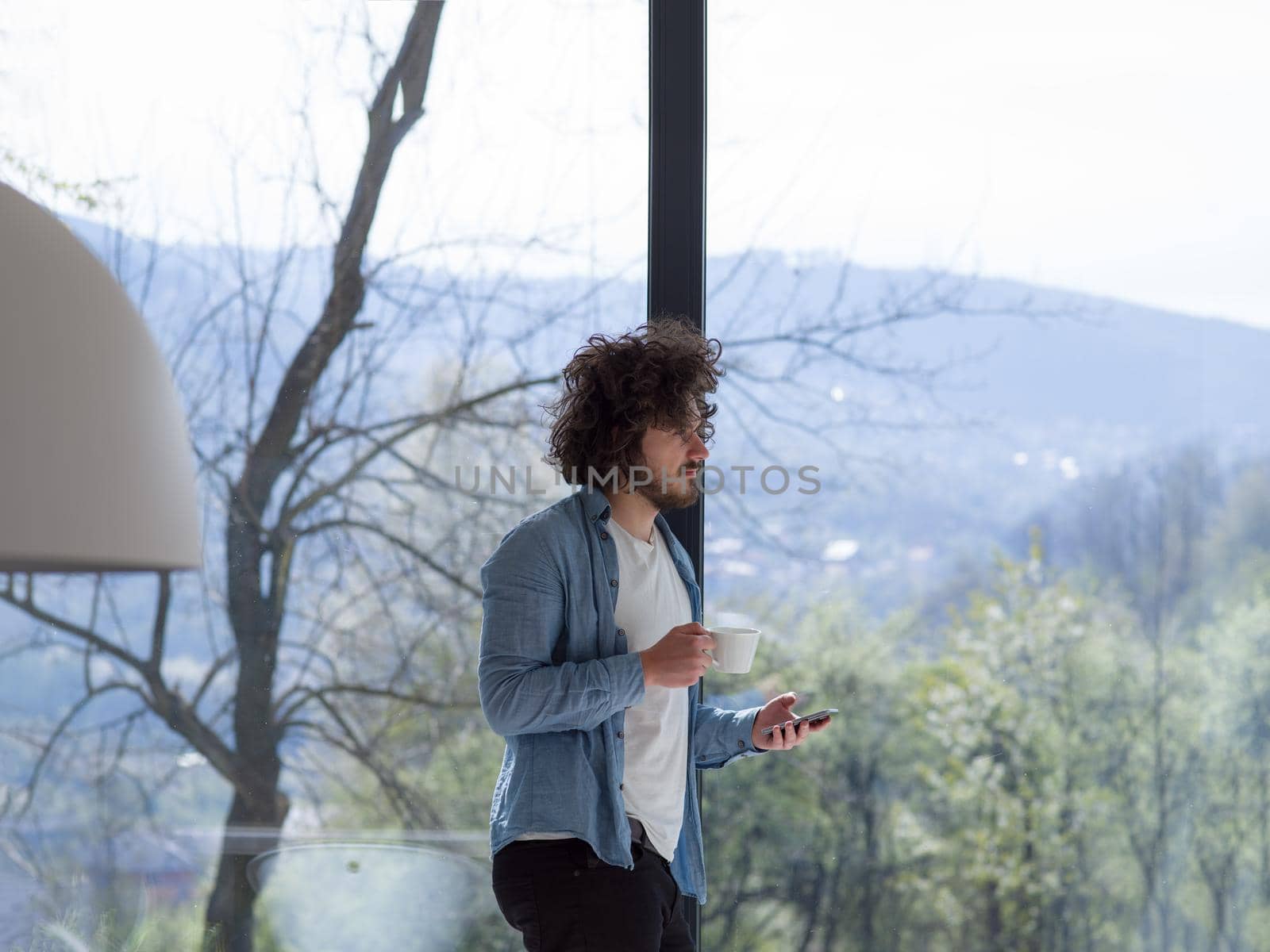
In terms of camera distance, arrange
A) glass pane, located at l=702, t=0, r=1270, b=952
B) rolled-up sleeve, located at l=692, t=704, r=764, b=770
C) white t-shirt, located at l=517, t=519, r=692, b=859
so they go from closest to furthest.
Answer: white t-shirt, located at l=517, t=519, r=692, b=859
rolled-up sleeve, located at l=692, t=704, r=764, b=770
glass pane, located at l=702, t=0, r=1270, b=952

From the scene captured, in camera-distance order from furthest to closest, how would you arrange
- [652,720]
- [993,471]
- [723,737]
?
1. [993,471]
2. [723,737]
3. [652,720]

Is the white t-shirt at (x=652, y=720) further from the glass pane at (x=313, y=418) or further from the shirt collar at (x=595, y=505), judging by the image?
the glass pane at (x=313, y=418)

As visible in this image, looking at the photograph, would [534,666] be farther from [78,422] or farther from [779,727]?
[78,422]

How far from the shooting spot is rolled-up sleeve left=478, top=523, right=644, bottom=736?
135 centimetres

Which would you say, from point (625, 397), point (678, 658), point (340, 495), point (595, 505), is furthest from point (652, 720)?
point (340, 495)

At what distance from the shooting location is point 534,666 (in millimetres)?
1391

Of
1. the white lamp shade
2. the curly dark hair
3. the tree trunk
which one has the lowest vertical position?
the tree trunk

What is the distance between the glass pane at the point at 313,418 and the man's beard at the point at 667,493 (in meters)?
0.53

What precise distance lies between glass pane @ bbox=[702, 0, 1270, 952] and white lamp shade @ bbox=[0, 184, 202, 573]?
1.31 meters

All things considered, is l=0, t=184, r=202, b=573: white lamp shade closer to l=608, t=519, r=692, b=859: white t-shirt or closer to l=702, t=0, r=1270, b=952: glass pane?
l=608, t=519, r=692, b=859: white t-shirt

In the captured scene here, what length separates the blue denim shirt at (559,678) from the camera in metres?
1.36

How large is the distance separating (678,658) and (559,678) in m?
0.16

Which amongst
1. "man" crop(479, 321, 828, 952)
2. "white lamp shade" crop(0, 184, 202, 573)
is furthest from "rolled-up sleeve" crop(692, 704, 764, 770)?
"white lamp shade" crop(0, 184, 202, 573)

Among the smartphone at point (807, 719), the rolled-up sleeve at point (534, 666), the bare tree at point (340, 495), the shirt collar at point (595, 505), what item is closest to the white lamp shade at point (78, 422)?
the rolled-up sleeve at point (534, 666)
